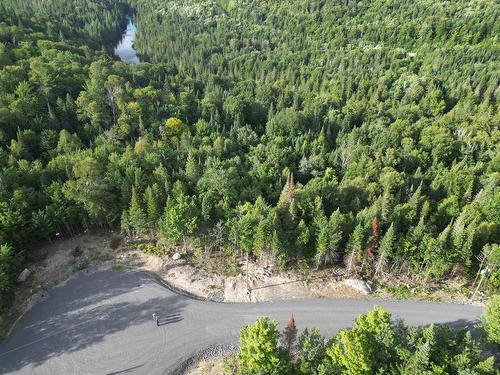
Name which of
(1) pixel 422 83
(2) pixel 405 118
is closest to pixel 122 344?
(2) pixel 405 118

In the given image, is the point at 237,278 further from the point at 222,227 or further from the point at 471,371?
the point at 471,371

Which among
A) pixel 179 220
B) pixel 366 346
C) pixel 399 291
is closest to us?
pixel 366 346

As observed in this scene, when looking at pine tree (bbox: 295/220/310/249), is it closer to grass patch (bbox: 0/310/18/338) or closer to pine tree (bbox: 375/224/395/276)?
pine tree (bbox: 375/224/395/276)

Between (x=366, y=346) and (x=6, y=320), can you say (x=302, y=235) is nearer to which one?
(x=366, y=346)

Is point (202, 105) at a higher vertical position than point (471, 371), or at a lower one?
higher

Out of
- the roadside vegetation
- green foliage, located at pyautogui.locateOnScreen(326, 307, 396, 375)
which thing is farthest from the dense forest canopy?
the roadside vegetation

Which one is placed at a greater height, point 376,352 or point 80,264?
point 80,264

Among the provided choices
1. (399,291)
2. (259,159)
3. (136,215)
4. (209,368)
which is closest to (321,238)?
(399,291)
